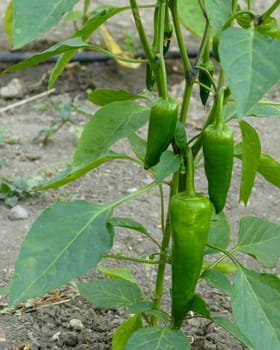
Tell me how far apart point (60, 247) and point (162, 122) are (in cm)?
25

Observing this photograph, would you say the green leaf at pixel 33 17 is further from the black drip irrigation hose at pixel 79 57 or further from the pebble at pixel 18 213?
the black drip irrigation hose at pixel 79 57

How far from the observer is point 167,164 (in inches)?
49.4

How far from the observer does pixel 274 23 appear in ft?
3.82

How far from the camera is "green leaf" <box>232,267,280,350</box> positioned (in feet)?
3.94

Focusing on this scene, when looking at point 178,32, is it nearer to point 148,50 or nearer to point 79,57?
point 148,50

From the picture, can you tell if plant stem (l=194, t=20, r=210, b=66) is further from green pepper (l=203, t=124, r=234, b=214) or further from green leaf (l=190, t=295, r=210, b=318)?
green leaf (l=190, t=295, r=210, b=318)

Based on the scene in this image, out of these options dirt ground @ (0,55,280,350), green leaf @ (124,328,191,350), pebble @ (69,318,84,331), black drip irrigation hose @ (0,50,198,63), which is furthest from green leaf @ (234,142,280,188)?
black drip irrigation hose @ (0,50,198,63)

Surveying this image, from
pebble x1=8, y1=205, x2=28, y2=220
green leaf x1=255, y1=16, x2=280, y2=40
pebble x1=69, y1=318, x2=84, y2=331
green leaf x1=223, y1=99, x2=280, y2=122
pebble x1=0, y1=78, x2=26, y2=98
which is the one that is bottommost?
pebble x1=0, y1=78, x2=26, y2=98

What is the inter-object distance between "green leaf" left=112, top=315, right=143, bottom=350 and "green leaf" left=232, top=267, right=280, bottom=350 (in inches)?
11.2

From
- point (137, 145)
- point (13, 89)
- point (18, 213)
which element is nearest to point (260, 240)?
point (137, 145)

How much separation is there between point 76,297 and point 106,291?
1.36 feet

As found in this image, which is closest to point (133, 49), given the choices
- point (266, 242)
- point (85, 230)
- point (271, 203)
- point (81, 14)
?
point (81, 14)

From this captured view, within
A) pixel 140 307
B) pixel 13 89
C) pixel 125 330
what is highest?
pixel 140 307

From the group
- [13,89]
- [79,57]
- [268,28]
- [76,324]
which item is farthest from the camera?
[79,57]
